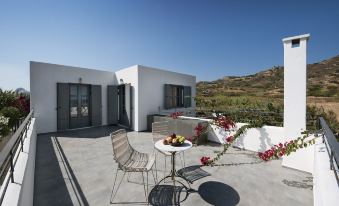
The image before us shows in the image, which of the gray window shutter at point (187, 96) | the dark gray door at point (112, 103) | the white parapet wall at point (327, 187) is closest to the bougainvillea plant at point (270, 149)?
the white parapet wall at point (327, 187)

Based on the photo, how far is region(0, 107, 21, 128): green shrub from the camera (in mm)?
5922

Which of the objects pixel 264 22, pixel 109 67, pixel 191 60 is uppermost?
pixel 264 22

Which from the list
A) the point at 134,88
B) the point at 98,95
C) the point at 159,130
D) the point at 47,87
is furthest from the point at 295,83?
the point at 47,87

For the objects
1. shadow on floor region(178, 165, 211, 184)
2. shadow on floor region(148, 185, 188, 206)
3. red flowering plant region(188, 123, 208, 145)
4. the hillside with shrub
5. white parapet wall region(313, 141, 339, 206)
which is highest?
the hillside with shrub

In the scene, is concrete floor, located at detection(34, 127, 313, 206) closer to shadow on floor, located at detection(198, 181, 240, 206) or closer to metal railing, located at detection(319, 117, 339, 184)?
shadow on floor, located at detection(198, 181, 240, 206)

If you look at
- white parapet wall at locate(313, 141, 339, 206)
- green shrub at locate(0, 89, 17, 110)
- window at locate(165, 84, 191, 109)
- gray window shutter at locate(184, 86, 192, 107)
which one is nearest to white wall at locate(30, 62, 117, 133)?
green shrub at locate(0, 89, 17, 110)

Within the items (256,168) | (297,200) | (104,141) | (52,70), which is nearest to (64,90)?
(52,70)

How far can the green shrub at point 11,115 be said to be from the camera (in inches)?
233

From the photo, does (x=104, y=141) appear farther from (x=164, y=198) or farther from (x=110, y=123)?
(x=164, y=198)

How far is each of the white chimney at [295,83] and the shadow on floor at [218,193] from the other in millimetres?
1908

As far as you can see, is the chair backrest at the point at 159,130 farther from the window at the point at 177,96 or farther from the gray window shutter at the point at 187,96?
the gray window shutter at the point at 187,96

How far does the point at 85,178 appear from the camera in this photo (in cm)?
308

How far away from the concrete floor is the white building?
318 cm

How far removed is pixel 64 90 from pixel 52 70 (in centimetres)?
94
